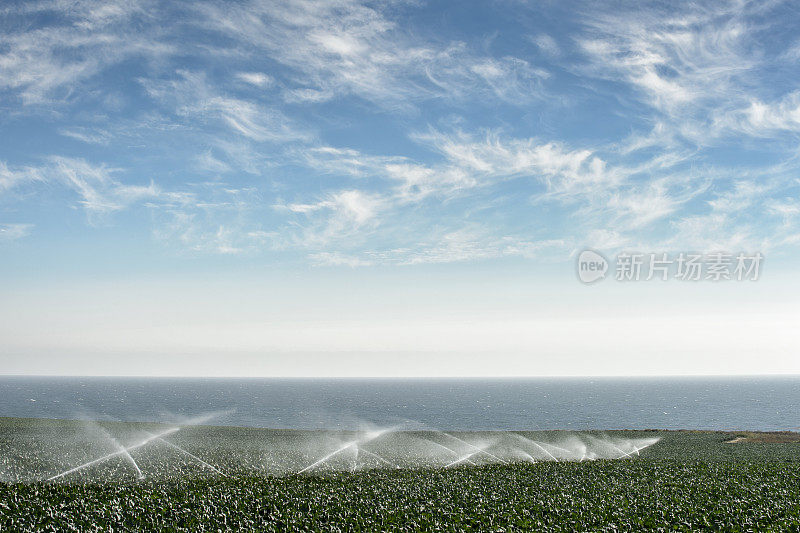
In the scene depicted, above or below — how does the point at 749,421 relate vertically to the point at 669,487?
below

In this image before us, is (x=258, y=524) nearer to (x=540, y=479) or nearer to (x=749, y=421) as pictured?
(x=540, y=479)

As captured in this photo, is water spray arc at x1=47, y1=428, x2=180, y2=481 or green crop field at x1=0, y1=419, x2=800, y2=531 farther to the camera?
water spray arc at x1=47, y1=428, x2=180, y2=481

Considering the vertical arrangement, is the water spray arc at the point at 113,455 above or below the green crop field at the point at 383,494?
below

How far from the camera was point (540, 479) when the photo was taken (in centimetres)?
3509

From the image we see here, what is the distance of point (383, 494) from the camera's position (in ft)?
96.6

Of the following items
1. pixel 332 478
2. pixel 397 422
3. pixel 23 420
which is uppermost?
pixel 332 478

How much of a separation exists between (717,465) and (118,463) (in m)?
47.4

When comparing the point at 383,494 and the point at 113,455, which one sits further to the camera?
the point at 113,455

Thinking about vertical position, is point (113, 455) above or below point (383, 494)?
below

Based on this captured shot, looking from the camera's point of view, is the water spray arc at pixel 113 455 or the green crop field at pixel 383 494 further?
the water spray arc at pixel 113 455

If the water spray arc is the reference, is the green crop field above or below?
above

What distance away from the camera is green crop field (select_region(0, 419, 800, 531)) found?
24.4m

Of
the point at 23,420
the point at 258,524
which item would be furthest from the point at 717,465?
the point at 23,420

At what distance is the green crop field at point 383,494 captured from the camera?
24.4 metres
